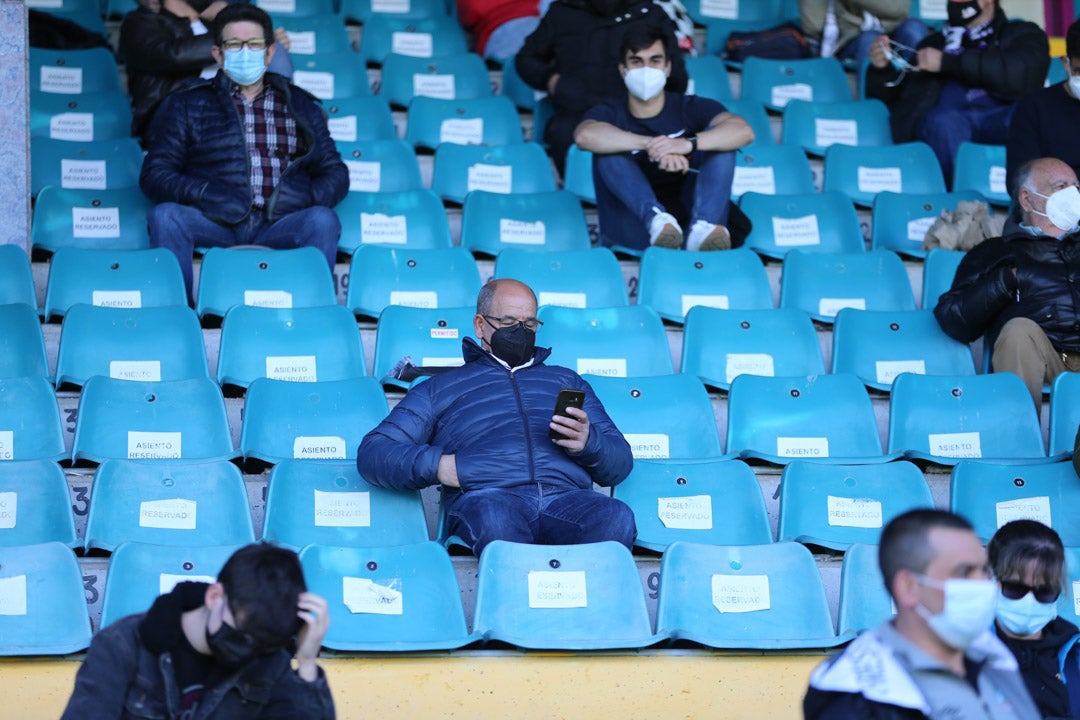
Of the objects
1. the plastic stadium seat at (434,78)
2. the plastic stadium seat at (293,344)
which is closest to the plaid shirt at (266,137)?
the plastic stadium seat at (293,344)

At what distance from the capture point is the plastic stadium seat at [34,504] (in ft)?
14.6

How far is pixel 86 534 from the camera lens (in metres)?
4.37

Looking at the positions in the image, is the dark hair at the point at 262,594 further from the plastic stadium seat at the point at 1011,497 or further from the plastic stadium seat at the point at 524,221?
the plastic stadium seat at the point at 524,221

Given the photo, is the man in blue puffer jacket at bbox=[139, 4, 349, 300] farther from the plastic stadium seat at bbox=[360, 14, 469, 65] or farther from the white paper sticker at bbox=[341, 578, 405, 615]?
the white paper sticker at bbox=[341, 578, 405, 615]

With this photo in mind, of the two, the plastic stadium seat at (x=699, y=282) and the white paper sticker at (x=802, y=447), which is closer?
the white paper sticker at (x=802, y=447)

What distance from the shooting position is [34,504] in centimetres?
447

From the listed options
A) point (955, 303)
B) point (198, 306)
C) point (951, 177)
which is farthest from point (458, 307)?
point (951, 177)

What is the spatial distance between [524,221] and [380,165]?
2.22 feet

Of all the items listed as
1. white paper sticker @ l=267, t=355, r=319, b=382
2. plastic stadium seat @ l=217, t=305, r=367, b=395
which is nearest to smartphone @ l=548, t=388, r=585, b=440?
plastic stadium seat @ l=217, t=305, r=367, b=395

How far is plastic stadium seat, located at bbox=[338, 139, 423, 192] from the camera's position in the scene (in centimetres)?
667

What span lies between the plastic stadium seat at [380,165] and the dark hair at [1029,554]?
10.9 ft

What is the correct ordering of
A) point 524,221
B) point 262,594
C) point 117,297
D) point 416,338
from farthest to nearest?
point 524,221 < point 117,297 < point 416,338 < point 262,594

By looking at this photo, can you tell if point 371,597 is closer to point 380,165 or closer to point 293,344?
point 293,344

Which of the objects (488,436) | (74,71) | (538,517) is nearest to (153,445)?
(488,436)
